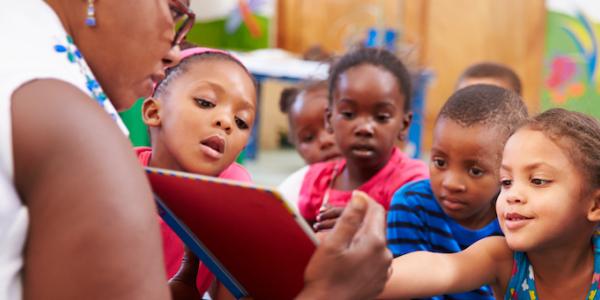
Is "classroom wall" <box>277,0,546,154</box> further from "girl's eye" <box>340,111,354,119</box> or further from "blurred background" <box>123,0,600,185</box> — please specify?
"girl's eye" <box>340,111,354,119</box>

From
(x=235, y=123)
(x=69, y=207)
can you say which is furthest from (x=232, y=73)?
(x=69, y=207)

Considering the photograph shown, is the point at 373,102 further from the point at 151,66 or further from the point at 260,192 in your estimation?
the point at 260,192

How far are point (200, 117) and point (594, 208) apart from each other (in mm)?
873

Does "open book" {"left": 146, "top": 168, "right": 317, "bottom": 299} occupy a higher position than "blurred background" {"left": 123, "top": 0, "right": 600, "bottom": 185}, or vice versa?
"open book" {"left": 146, "top": 168, "right": 317, "bottom": 299}

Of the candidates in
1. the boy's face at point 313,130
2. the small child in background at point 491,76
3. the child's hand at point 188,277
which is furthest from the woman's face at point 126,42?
the small child in background at point 491,76

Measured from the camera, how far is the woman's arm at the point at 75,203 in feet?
2.47

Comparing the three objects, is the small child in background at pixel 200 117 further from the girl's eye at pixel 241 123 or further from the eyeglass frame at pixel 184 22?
the eyeglass frame at pixel 184 22

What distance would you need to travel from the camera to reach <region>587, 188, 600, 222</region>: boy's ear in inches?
54.1

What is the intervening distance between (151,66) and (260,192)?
12.2 inches

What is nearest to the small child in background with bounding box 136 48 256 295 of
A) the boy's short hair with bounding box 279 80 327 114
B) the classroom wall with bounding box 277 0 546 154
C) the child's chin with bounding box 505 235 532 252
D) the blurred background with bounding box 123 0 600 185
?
the child's chin with bounding box 505 235 532 252

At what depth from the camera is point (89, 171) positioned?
76 cm

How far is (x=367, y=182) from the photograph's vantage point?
7.91 ft

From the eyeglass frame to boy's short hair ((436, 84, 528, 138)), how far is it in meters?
0.86

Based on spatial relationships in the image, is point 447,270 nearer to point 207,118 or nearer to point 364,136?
point 207,118
